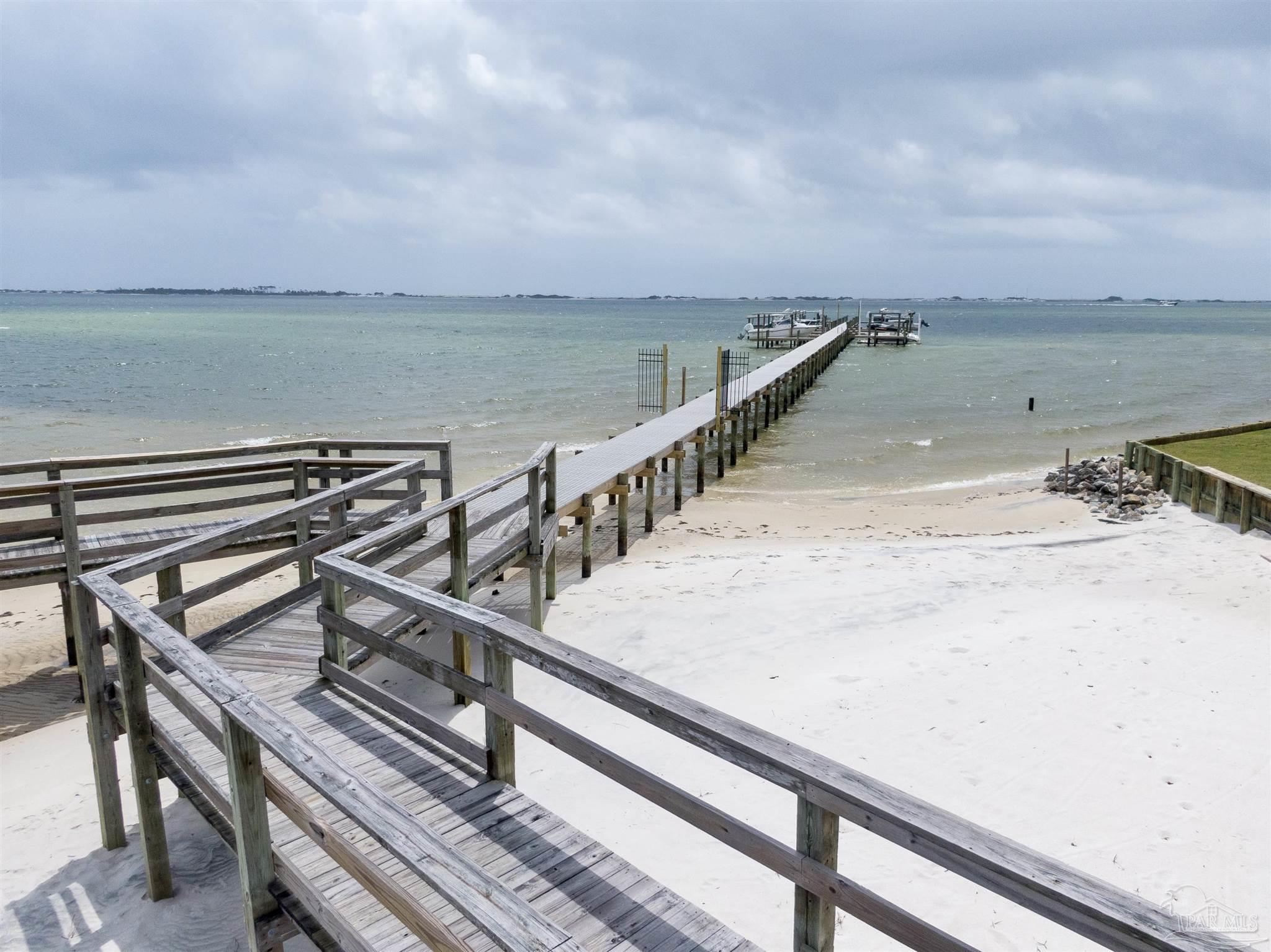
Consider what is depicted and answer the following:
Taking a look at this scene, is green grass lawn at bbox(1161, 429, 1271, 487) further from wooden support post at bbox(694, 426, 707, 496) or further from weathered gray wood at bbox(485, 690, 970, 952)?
weathered gray wood at bbox(485, 690, 970, 952)

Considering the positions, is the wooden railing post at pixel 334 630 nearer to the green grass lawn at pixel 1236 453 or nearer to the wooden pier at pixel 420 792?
the wooden pier at pixel 420 792

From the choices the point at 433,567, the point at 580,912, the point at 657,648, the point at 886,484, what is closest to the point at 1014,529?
the point at 886,484

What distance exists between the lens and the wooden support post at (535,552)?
26.7ft

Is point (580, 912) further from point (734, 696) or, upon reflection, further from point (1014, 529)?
point (1014, 529)

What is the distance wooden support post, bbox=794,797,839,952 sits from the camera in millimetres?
2461

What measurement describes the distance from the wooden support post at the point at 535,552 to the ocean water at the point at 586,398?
1067cm

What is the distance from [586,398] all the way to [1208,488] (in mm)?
25743

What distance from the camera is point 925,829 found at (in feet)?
7.09

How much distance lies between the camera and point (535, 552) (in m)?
8.25

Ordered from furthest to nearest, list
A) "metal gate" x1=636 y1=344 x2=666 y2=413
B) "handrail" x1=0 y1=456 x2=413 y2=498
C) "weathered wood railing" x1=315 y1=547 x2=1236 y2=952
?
"metal gate" x1=636 y1=344 x2=666 y2=413
"handrail" x1=0 y1=456 x2=413 y2=498
"weathered wood railing" x1=315 y1=547 x2=1236 y2=952

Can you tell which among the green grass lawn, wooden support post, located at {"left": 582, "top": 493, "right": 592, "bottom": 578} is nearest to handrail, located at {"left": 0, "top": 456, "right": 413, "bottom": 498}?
wooden support post, located at {"left": 582, "top": 493, "right": 592, "bottom": 578}

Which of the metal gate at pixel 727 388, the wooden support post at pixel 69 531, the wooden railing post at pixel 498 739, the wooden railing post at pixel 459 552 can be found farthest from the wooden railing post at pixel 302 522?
the metal gate at pixel 727 388

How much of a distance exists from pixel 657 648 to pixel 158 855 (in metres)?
4.17

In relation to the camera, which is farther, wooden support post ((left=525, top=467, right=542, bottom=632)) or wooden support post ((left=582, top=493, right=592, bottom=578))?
wooden support post ((left=582, top=493, right=592, bottom=578))
